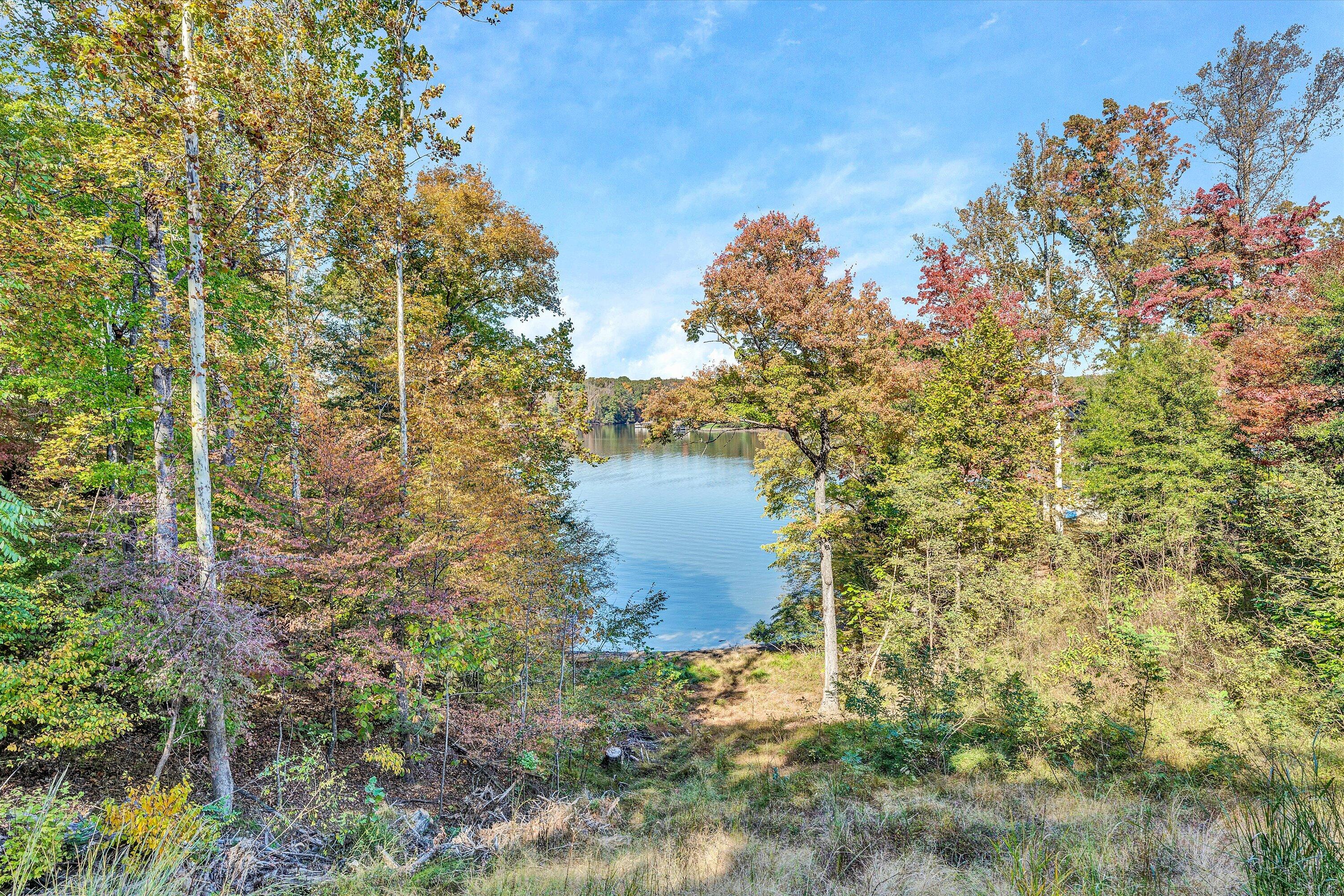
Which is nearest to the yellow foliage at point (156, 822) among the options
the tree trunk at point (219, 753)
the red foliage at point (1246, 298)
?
the tree trunk at point (219, 753)

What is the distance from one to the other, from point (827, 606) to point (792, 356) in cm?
600

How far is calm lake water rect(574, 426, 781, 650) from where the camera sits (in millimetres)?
21094

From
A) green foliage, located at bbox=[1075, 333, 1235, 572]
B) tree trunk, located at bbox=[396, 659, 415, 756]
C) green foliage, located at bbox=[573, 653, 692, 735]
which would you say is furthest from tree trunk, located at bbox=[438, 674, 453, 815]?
green foliage, located at bbox=[1075, 333, 1235, 572]

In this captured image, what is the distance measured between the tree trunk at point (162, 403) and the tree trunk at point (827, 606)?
10949mm

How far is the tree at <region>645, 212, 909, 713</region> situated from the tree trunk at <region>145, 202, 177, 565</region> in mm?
8129

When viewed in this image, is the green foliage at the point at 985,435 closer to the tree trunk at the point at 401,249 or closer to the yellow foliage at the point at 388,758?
the tree trunk at the point at 401,249

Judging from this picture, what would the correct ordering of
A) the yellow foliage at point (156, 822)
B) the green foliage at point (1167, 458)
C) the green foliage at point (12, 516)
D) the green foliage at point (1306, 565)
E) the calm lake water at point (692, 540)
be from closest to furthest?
the green foliage at point (12, 516)
the yellow foliage at point (156, 822)
the green foliage at point (1306, 565)
the green foliage at point (1167, 458)
the calm lake water at point (692, 540)

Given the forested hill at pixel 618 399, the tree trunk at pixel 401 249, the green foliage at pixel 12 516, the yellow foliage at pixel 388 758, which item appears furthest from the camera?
the forested hill at pixel 618 399

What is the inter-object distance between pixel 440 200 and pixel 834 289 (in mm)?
9986

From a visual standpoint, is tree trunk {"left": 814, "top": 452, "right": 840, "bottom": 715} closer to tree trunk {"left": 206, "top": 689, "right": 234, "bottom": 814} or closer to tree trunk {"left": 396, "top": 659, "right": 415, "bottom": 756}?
tree trunk {"left": 396, "top": 659, "right": 415, "bottom": 756}

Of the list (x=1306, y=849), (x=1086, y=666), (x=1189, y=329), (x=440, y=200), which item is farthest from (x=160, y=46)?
(x=1189, y=329)

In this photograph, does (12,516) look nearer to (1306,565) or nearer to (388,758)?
(388,758)

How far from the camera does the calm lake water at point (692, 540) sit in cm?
2109

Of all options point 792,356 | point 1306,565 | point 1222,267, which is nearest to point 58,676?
point 792,356
